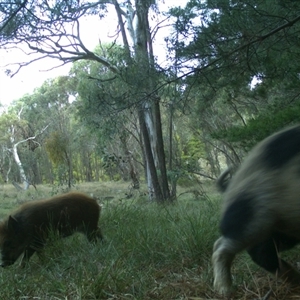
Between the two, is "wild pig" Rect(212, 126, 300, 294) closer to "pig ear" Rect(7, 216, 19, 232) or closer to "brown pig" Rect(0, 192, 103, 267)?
"brown pig" Rect(0, 192, 103, 267)

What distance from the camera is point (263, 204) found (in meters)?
2.48

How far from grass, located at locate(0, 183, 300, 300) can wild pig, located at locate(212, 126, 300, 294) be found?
336 millimetres

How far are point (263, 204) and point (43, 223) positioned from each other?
11.5 feet

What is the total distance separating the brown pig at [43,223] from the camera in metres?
5.18

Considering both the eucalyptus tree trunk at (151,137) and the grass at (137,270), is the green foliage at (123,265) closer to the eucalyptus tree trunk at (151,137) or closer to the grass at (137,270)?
the grass at (137,270)

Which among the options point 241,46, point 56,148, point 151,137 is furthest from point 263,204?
point 56,148

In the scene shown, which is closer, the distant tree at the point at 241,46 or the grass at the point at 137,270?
the grass at the point at 137,270

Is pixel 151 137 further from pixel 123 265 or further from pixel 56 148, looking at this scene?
pixel 123 265

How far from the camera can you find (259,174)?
264cm

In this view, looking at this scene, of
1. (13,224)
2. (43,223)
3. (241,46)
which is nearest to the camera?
(13,224)

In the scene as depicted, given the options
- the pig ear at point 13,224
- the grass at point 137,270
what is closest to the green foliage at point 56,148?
the pig ear at point 13,224

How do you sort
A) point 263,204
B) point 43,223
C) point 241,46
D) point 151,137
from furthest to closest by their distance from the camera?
point 151,137 → point 241,46 → point 43,223 → point 263,204

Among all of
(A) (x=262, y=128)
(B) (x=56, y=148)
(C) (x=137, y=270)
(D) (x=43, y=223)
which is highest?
(B) (x=56, y=148)

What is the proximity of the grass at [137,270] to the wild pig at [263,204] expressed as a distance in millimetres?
336
